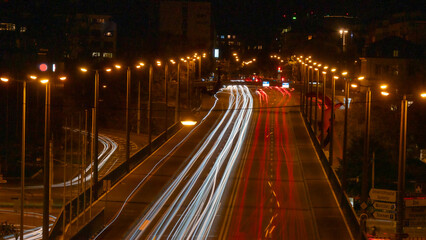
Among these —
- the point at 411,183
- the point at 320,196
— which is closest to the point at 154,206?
the point at 320,196

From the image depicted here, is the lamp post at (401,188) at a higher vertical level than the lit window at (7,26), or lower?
lower

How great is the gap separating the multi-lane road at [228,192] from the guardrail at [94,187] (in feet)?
1.60

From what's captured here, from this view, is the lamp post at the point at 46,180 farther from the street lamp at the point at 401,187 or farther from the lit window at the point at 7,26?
the lit window at the point at 7,26

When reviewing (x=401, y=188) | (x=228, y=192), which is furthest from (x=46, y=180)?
(x=401, y=188)

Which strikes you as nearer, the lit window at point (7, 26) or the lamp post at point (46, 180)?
the lamp post at point (46, 180)

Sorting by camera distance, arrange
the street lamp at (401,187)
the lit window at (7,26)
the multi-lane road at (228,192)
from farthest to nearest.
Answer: the lit window at (7,26), the multi-lane road at (228,192), the street lamp at (401,187)

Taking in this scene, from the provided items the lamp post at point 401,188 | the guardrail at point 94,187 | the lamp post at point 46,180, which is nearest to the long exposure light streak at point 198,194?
the guardrail at point 94,187

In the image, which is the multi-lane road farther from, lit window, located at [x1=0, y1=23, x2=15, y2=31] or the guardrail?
lit window, located at [x1=0, y1=23, x2=15, y2=31]

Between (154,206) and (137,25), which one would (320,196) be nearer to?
(154,206)

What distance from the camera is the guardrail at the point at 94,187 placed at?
2167cm

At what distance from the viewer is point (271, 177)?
3319 centimetres

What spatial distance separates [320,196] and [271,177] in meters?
4.56

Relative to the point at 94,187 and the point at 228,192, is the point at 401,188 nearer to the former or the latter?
the point at 228,192

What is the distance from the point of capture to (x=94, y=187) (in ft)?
89.8
